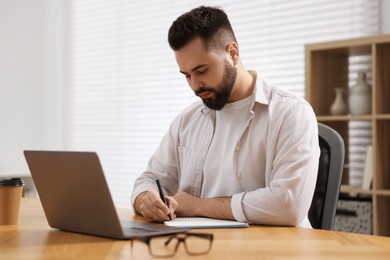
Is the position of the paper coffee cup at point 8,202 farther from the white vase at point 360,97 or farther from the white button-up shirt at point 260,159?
the white vase at point 360,97

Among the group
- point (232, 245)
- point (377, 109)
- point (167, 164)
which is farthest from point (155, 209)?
point (377, 109)

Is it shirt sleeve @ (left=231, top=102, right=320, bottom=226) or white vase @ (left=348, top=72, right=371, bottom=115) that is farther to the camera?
white vase @ (left=348, top=72, right=371, bottom=115)

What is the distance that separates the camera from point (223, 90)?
6.49 feet

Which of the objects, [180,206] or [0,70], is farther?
[0,70]

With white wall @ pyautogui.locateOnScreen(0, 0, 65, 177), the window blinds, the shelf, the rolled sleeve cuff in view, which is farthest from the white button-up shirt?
white wall @ pyautogui.locateOnScreen(0, 0, 65, 177)

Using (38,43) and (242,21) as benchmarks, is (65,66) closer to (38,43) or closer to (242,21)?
(38,43)

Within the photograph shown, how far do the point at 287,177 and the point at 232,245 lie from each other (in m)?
0.52

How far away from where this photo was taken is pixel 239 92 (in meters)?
2.04

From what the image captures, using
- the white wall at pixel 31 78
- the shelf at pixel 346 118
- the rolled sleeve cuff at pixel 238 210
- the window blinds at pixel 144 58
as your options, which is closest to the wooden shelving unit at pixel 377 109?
the shelf at pixel 346 118

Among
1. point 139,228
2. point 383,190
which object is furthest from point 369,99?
point 139,228

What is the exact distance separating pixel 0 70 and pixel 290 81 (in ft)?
7.71

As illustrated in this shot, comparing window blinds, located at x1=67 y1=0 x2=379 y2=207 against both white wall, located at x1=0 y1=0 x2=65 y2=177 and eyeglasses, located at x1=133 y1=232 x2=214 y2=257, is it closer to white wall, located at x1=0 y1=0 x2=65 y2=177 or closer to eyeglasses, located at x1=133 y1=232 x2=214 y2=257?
white wall, located at x1=0 y1=0 x2=65 y2=177

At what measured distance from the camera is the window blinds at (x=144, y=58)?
3457 mm

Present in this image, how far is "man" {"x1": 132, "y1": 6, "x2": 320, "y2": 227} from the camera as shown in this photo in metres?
1.70
